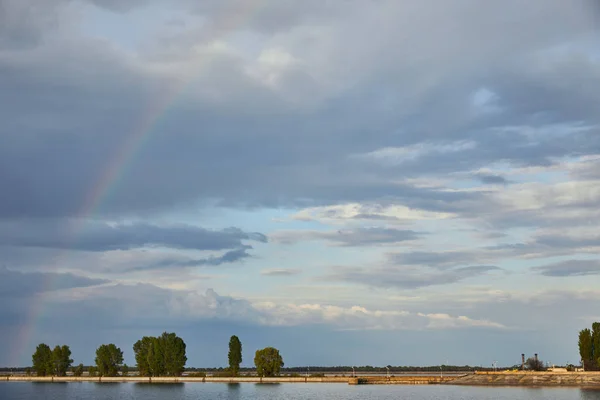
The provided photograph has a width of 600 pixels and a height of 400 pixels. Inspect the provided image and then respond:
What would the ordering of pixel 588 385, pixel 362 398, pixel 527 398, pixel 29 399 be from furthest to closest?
pixel 588 385 → pixel 29 399 → pixel 362 398 → pixel 527 398

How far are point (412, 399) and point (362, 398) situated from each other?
1236 centimetres

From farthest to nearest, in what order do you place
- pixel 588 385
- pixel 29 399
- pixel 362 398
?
pixel 588 385, pixel 29 399, pixel 362 398

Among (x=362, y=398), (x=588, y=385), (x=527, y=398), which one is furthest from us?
(x=588, y=385)

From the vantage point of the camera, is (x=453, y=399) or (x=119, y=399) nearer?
(x=453, y=399)

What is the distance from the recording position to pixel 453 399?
158m

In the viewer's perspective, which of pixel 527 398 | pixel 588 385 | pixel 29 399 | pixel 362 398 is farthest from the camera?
pixel 588 385

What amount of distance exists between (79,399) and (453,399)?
8653 centimetres

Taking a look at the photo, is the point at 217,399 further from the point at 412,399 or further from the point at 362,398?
the point at 412,399

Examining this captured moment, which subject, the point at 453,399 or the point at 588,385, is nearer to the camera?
the point at 453,399

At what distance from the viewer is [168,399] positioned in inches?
6905

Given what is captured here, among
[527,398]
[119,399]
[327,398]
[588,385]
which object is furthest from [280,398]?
[588,385]

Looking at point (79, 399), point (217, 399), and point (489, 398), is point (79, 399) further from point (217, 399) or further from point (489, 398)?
point (489, 398)

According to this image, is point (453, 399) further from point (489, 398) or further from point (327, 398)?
point (327, 398)

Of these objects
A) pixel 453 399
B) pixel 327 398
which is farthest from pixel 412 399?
pixel 327 398
